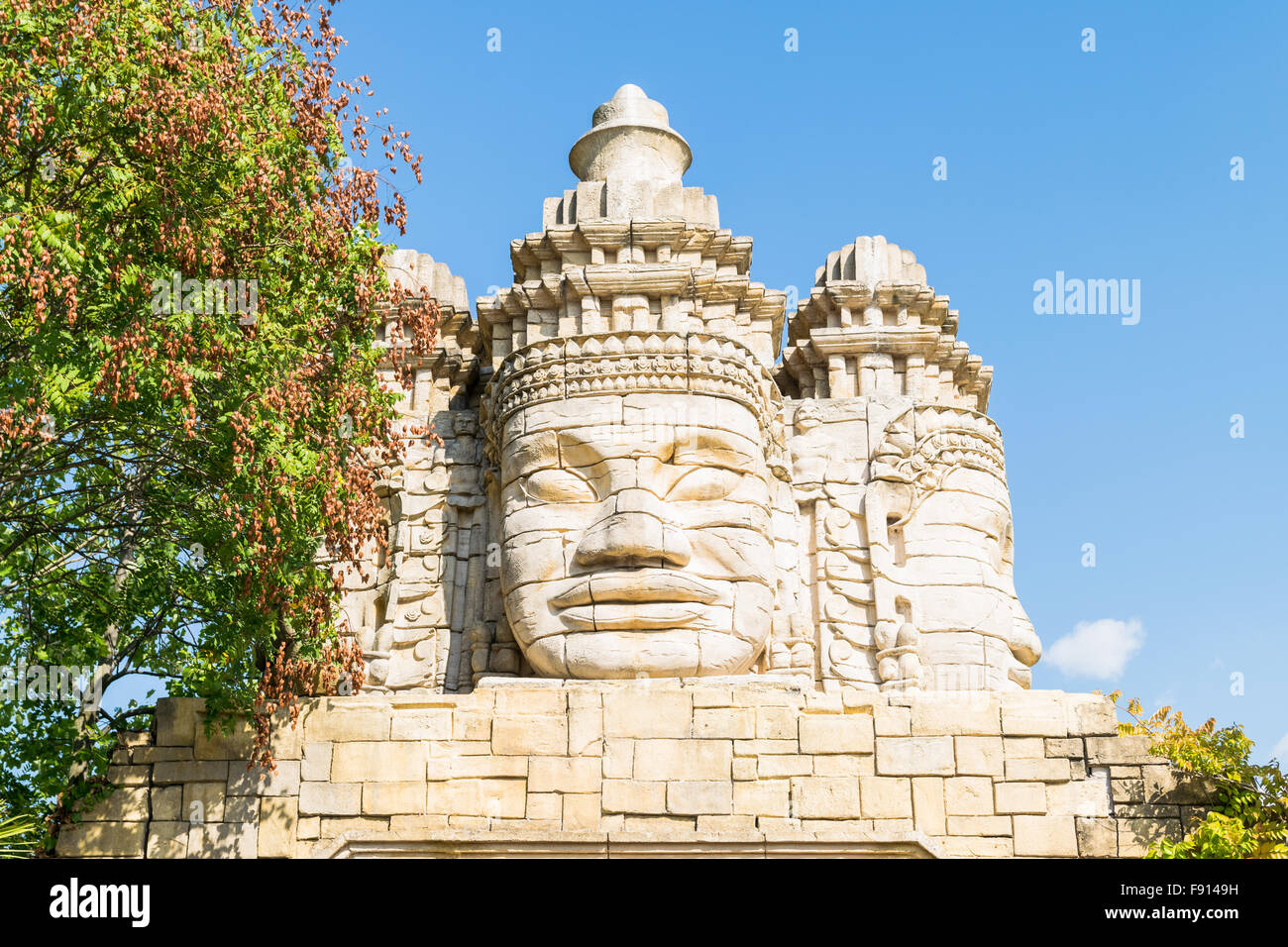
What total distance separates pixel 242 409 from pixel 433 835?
4000mm

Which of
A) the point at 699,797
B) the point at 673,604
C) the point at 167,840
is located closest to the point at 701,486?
the point at 673,604

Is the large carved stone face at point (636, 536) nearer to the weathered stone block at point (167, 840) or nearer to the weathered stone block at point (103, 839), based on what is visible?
the weathered stone block at point (167, 840)

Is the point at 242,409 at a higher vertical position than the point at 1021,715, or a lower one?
higher

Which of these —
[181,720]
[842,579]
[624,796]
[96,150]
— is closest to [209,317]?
[96,150]

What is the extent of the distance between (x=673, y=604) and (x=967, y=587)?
3459 millimetres

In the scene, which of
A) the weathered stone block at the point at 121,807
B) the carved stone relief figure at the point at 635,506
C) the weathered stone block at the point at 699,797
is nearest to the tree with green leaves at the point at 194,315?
the weathered stone block at the point at 121,807

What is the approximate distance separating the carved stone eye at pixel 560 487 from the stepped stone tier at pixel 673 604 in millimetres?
26

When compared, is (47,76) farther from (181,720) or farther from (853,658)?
(853,658)

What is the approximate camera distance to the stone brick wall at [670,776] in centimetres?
1312

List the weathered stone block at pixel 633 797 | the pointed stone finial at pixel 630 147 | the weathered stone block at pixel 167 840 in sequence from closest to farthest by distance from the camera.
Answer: the weathered stone block at pixel 633 797
the weathered stone block at pixel 167 840
the pointed stone finial at pixel 630 147

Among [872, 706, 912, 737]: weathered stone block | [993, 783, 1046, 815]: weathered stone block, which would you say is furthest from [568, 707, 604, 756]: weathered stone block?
[993, 783, 1046, 815]: weathered stone block

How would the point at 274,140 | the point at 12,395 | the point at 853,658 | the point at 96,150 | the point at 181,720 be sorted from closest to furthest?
the point at 12,395 < the point at 96,150 < the point at 274,140 < the point at 181,720 < the point at 853,658

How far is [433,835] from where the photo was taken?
41.9 ft
